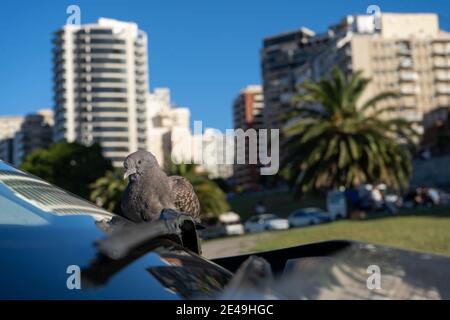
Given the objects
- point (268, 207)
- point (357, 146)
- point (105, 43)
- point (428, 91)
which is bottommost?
point (268, 207)

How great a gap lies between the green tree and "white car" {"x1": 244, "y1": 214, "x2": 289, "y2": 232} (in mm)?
20820

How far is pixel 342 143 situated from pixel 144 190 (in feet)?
94.1

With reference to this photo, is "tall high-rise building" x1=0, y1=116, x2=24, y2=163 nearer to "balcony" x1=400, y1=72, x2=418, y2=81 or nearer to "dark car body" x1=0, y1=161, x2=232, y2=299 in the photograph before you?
"balcony" x1=400, y1=72, x2=418, y2=81

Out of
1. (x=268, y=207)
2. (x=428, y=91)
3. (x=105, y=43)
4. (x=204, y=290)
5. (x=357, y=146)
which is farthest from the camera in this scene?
(x=105, y=43)

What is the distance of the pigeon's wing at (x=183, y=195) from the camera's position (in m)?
2.45

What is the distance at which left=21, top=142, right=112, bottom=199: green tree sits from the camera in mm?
62719

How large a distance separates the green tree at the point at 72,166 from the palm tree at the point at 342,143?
34.5 meters

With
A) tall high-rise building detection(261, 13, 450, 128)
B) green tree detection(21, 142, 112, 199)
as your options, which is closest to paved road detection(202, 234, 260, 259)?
green tree detection(21, 142, 112, 199)

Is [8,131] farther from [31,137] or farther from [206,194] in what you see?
[206,194]

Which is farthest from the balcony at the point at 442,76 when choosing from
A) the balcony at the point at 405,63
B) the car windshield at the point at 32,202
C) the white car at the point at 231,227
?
the car windshield at the point at 32,202
